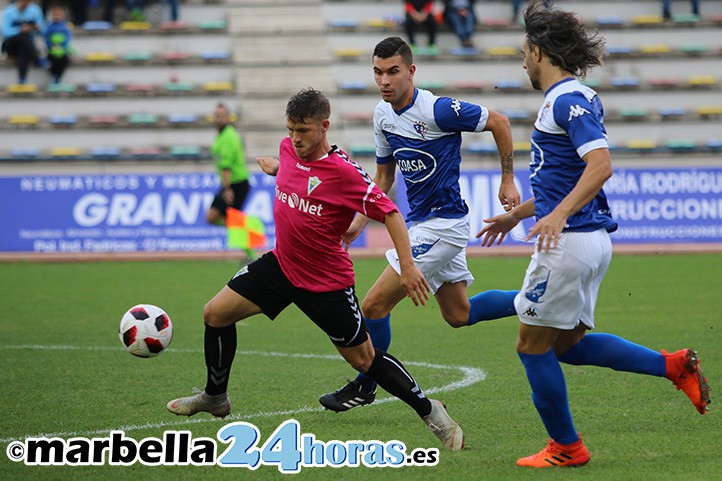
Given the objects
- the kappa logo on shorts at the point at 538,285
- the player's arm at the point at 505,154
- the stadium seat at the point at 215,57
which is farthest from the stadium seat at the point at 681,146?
the kappa logo on shorts at the point at 538,285

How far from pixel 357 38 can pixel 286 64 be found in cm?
184

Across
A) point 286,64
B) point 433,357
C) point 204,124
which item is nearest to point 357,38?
point 286,64

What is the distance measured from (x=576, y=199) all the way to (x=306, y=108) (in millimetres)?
1733

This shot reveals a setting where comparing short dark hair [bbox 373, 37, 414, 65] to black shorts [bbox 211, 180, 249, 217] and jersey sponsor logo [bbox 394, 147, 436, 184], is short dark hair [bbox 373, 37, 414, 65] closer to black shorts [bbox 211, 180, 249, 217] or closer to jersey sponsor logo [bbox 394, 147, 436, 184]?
jersey sponsor logo [bbox 394, 147, 436, 184]

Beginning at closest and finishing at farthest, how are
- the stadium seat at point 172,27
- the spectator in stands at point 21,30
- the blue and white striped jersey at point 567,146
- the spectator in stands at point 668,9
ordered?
the blue and white striped jersey at point 567,146
the spectator in stands at point 21,30
the stadium seat at point 172,27
the spectator in stands at point 668,9

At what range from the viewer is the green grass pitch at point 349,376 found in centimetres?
568

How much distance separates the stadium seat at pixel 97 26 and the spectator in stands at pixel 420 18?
717cm

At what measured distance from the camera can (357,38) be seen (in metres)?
26.4

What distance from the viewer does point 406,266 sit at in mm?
6004

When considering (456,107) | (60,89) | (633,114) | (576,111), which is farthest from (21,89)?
(576,111)

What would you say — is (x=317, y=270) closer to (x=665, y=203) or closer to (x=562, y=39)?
(x=562, y=39)

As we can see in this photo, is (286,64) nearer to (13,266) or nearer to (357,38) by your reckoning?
(357,38)

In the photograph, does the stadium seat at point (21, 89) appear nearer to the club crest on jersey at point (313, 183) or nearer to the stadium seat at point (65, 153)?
the stadium seat at point (65, 153)

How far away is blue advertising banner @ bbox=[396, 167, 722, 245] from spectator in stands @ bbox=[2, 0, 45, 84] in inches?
400
